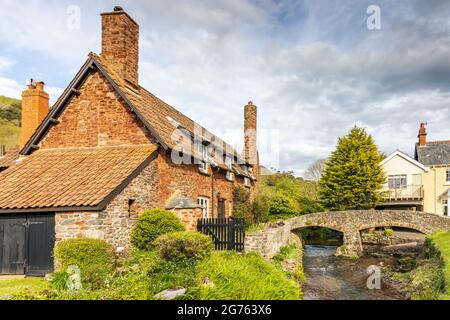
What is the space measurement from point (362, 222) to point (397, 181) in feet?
51.0

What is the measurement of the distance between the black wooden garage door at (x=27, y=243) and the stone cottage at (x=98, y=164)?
0.11 ft

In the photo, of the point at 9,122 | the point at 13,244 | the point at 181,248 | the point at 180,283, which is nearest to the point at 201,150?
the point at 181,248

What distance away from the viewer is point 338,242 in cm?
3412

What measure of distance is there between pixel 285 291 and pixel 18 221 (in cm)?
973

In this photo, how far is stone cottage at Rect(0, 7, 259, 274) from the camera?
12648 mm

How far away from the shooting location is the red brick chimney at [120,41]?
666 inches

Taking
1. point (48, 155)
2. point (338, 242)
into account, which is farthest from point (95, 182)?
point (338, 242)

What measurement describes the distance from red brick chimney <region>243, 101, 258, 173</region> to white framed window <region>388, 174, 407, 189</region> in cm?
1606

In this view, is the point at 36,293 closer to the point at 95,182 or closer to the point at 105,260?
the point at 105,260

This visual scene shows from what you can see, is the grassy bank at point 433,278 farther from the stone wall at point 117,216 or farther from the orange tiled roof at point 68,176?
the orange tiled roof at point 68,176

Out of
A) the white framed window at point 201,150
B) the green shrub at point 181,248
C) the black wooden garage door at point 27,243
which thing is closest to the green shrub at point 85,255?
the black wooden garage door at point 27,243

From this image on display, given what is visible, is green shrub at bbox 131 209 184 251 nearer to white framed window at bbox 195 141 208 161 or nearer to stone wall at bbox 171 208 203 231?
stone wall at bbox 171 208 203 231

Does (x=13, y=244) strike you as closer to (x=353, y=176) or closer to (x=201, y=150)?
(x=201, y=150)
